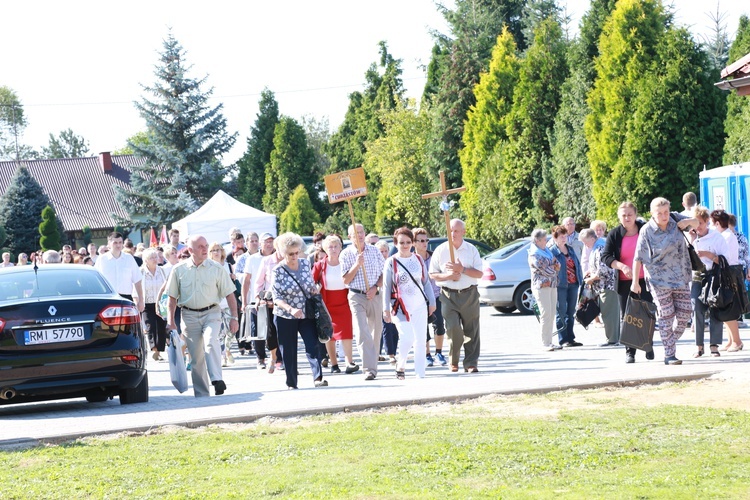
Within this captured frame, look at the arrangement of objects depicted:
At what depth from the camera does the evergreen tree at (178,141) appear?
6166 centimetres

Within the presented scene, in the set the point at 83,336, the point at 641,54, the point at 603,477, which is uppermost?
the point at 641,54

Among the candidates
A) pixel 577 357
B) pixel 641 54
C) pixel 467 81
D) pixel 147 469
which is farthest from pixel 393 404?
pixel 467 81

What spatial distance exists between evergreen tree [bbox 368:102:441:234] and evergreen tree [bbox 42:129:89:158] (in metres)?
92.7

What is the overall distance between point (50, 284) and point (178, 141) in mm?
50887

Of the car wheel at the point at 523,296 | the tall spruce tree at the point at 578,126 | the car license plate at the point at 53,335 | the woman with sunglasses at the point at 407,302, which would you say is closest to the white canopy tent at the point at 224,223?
the tall spruce tree at the point at 578,126

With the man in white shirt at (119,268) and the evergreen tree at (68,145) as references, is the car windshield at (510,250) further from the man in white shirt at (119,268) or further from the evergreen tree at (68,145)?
the evergreen tree at (68,145)

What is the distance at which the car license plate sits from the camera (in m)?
11.5

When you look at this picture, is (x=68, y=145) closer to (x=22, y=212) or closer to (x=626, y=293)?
(x=22, y=212)

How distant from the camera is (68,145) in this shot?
144 m

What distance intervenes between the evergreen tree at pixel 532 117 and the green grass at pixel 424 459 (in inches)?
1140

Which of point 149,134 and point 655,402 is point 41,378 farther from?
point 149,134

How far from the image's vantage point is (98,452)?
8828 millimetres

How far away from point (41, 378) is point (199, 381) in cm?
186

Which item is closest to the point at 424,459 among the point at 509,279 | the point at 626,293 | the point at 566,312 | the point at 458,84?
the point at 626,293
